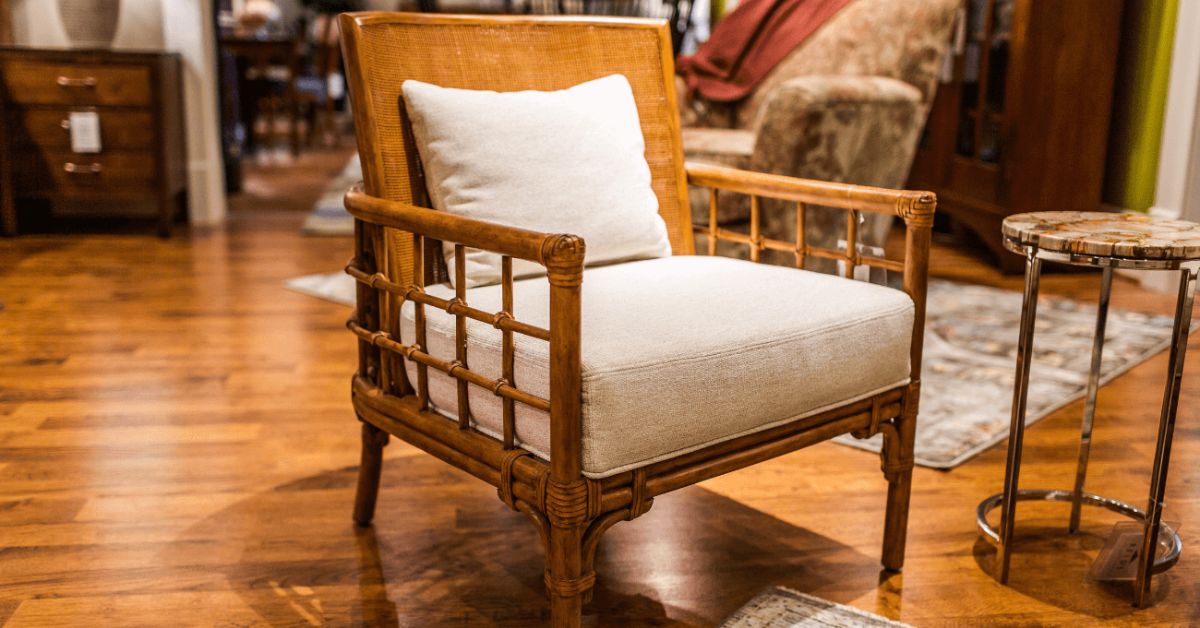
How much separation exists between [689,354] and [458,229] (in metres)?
0.30

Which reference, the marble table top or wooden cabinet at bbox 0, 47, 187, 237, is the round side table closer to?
the marble table top

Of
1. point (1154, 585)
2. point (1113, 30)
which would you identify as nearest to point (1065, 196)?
point (1113, 30)

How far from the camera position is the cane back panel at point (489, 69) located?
1.39 m

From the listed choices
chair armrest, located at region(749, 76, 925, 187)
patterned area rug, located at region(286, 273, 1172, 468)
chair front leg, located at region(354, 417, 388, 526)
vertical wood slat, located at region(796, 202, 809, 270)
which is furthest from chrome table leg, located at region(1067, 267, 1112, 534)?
chair front leg, located at region(354, 417, 388, 526)

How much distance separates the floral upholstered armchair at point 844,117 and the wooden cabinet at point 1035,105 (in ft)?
3.48

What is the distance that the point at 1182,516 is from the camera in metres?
1.66

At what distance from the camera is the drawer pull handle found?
12.2 feet

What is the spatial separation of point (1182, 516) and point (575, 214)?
113 centimetres

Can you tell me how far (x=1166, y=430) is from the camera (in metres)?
1.32

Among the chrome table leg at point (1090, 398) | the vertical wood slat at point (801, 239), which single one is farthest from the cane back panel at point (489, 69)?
the chrome table leg at point (1090, 398)

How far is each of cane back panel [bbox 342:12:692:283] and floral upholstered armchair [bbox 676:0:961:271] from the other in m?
0.56

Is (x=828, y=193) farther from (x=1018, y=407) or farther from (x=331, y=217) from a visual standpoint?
(x=331, y=217)

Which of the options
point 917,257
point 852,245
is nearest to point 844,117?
point 852,245

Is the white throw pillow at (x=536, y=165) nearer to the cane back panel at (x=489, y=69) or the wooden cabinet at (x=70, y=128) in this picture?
the cane back panel at (x=489, y=69)
